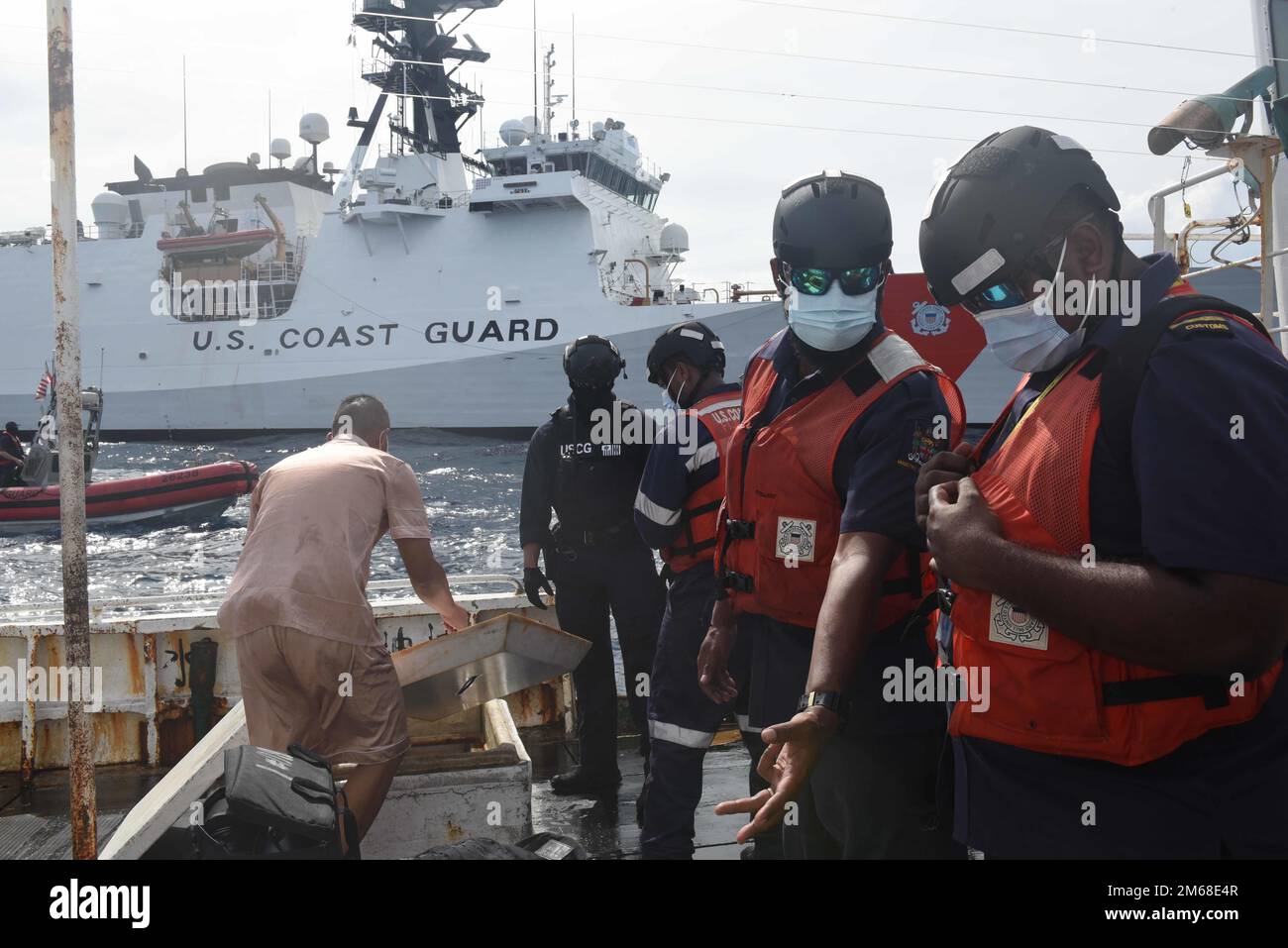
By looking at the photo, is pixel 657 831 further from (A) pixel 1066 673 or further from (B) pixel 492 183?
(B) pixel 492 183

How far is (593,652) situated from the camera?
391cm

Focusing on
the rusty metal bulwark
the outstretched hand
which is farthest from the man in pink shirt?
the outstretched hand

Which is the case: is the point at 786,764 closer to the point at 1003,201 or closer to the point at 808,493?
the point at 808,493

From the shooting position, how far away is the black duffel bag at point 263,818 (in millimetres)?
1717

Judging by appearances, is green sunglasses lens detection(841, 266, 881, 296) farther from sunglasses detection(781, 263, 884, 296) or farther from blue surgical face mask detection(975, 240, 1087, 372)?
blue surgical face mask detection(975, 240, 1087, 372)

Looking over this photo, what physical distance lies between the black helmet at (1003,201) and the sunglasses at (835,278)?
1.77ft

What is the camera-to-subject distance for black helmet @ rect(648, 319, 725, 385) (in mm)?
3283

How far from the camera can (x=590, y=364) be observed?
151 inches

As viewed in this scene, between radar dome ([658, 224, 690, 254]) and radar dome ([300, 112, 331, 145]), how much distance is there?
40.3 ft

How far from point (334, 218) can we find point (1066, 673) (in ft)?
95.6

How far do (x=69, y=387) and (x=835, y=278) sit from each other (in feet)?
6.30

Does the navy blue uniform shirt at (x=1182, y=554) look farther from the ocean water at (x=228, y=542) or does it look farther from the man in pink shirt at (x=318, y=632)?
the ocean water at (x=228, y=542)

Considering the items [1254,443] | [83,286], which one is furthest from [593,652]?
[83,286]

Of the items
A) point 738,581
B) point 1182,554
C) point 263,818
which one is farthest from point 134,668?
point 1182,554
